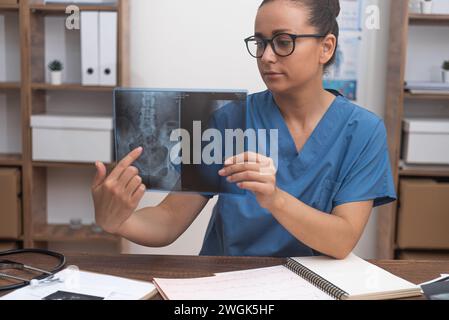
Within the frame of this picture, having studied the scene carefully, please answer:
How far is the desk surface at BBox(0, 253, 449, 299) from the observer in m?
0.79

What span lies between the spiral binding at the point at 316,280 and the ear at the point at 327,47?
357 millimetres

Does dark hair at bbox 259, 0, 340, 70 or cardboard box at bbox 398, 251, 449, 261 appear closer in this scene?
dark hair at bbox 259, 0, 340, 70

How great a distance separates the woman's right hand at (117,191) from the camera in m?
0.80

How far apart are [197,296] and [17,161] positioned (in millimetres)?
1083

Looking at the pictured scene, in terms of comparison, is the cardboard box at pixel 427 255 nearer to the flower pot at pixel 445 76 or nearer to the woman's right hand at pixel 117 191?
the flower pot at pixel 445 76

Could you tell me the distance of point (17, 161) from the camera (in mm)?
1628

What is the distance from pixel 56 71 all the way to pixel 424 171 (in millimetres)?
991

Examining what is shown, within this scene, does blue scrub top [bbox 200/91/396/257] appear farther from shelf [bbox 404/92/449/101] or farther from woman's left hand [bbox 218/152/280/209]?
shelf [bbox 404/92/449/101]

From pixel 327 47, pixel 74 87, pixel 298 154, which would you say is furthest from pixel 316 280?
pixel 74 87

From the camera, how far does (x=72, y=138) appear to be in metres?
1.57

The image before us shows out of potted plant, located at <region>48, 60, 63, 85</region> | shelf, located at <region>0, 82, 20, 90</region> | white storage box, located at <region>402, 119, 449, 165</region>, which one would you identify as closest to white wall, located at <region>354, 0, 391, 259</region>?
white storage box, located at <region>402, 119, 449, 165</region>

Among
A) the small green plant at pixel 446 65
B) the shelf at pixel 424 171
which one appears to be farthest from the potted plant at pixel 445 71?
the shelf at pixel 424 171

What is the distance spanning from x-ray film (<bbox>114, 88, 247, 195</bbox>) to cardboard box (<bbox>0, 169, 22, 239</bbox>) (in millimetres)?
900

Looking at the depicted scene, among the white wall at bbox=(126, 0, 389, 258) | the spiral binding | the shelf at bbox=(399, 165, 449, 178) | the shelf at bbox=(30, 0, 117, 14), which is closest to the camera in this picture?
the spiral binding
